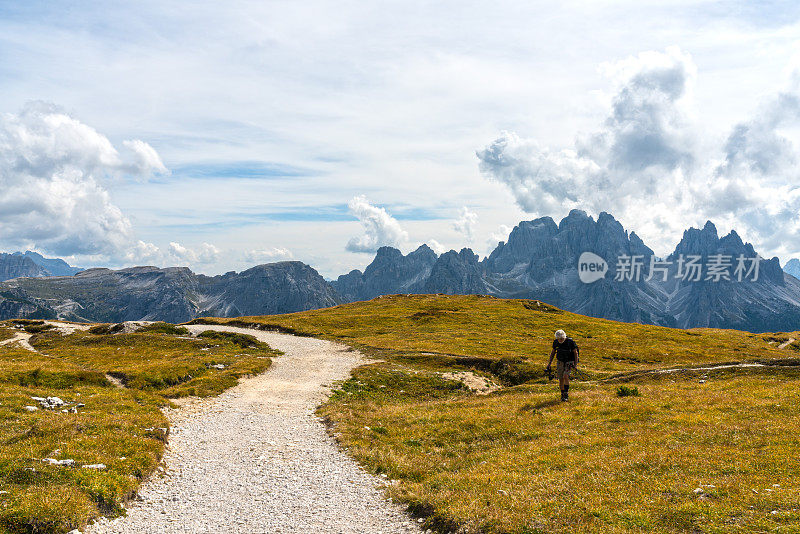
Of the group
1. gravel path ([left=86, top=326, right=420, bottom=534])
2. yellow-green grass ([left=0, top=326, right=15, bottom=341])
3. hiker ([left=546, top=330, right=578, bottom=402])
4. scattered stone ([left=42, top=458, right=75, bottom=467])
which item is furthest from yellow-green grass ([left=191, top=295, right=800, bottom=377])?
scattered stone ([left=42, top=458, right=75, bottom=467])

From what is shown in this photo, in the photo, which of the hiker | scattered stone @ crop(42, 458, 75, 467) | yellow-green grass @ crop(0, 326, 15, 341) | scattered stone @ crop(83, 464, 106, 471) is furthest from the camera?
yellow-green grass @ crop(0, 326, 15, 341)

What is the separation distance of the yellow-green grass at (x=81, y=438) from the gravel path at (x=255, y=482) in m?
0.94

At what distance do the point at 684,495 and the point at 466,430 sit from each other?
39.3ft

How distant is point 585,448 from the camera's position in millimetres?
18703

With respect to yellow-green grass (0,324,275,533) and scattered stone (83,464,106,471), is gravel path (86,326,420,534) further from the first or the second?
scattered stone (83,464,106,471)

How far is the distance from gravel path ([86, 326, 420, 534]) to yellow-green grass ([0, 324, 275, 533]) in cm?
94

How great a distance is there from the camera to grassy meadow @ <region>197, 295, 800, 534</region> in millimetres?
12273

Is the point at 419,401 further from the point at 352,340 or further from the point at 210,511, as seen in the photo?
the point at 352,340

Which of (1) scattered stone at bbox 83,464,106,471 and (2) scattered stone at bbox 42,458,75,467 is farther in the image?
(1) scattered stone at bbox 83,464,106,471

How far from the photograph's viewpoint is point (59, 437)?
18.0m

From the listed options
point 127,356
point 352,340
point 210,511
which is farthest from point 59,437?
point 352,340

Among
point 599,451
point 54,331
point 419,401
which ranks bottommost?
point 54,331

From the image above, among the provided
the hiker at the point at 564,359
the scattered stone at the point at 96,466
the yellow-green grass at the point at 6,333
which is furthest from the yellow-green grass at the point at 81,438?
the yellow-green grass at the point at 6,333

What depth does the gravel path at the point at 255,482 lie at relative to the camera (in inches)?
542
